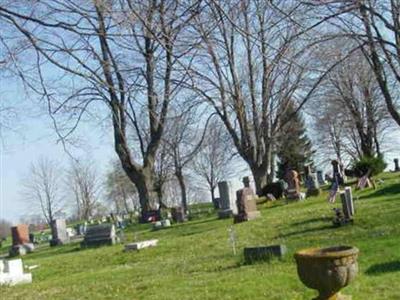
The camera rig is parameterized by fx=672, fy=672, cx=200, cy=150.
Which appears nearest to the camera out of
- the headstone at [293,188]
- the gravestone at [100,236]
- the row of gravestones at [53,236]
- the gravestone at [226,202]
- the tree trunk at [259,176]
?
the gravestone at [100,236]

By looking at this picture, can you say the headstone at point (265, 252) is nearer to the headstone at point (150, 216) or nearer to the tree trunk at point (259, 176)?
the headstone at point (150, 216)

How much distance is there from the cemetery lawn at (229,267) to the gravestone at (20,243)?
13018 millimetres

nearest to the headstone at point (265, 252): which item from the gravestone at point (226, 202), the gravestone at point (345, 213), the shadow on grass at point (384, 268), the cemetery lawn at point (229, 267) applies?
the cemetery lawn at point (229, 267)

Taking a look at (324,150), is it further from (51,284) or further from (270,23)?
(270,23)

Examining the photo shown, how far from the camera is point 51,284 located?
14312mm

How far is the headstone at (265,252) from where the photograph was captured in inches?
492

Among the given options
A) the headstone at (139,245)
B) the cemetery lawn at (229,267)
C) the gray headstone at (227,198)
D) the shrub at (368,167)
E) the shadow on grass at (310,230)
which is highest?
the shrub at (368,167)

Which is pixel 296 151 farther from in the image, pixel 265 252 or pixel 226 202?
pixel 265 252

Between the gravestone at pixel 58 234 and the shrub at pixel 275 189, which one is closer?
the shrub at pixel 275 189

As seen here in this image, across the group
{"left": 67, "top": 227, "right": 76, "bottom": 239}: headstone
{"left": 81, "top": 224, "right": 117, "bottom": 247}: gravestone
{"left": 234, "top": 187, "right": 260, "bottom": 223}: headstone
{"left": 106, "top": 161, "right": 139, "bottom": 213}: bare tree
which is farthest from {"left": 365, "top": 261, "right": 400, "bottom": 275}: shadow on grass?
{"left": 106, "top": 161, "right": 139, "bottom": 213}: bare tree

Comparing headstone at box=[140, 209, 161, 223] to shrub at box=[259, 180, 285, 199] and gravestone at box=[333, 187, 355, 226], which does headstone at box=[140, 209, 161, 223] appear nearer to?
shrub at box=[259, 180, 285, 199]

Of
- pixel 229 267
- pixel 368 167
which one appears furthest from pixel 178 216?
pixel 229 267

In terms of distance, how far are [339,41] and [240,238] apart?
927 centimetres

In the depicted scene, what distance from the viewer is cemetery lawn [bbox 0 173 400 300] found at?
9938mm
